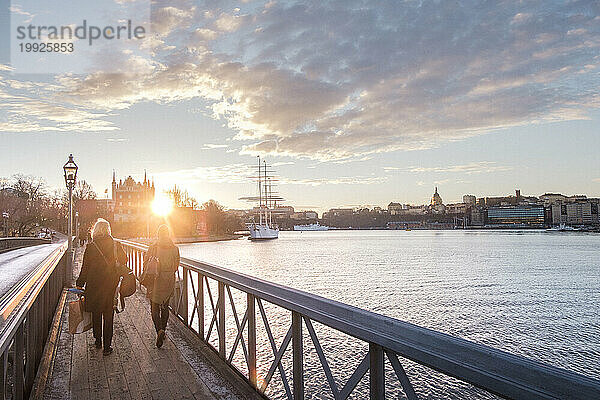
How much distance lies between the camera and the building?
144 m

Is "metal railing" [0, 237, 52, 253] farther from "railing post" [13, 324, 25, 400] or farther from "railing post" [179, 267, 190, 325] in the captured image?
"railing post" [13, 324, 25, 400]

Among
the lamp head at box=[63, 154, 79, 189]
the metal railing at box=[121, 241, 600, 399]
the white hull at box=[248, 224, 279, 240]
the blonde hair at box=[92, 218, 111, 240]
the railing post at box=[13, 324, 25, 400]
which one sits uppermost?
the lamp head at box=[63, 154, 79, 189]

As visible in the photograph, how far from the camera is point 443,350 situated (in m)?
2.56

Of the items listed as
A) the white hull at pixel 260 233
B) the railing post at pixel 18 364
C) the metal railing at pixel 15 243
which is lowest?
the white hull at pixel 260 233

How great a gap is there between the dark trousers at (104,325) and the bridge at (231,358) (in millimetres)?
222

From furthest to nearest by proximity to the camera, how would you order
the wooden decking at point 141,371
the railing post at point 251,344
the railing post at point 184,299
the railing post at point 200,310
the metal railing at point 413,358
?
the railing post at point 184,299, the railing post at point 200,310, the railing post at point 251,344, the wooden decking at point 141,371, the metal railing at point 413,358

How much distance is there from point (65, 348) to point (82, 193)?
356ft

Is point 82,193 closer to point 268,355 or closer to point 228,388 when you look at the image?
point 268,355

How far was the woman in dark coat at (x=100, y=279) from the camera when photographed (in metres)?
6.57

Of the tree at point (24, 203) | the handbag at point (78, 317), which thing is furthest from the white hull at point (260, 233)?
the handbag at point (78, 317)

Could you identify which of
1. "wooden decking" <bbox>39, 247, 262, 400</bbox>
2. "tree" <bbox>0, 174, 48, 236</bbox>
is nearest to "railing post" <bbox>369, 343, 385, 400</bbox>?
"wooden decking" <bbox>39, 247, 262, 400</bbox>

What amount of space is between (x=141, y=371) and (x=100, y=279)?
4.93 feet

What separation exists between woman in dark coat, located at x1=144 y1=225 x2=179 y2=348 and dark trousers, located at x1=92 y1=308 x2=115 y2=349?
A: 1.84ft

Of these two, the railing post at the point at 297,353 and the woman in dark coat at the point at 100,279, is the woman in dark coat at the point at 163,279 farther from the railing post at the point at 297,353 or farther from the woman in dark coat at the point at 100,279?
the railing post at the point at 297,353
